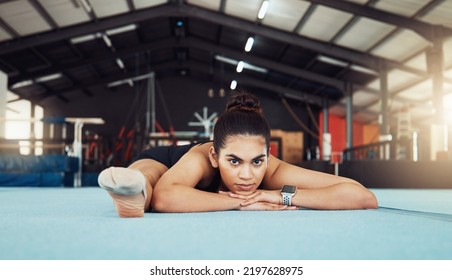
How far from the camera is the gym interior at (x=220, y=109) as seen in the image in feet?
4.14

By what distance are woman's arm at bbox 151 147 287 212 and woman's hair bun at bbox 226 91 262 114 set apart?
244 millimetres

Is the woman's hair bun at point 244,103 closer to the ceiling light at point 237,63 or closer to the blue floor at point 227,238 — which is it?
the blue floor at point 227,238

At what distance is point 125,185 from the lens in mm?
1475

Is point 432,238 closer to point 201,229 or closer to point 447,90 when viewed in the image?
point 201,229

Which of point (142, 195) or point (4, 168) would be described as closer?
→ point (142, 195)

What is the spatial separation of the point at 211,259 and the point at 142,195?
0.74m

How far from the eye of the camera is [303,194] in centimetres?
196

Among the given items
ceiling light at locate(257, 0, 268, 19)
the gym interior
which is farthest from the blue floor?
ceiling light at locate(257, 0, 268, 19)

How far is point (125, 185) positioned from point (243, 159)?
47 centimetres

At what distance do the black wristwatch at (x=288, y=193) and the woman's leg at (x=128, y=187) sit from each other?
55 centimetres

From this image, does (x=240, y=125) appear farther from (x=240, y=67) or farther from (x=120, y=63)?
(x=120, y=63)

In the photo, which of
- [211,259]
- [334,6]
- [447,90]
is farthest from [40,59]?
[211,259]

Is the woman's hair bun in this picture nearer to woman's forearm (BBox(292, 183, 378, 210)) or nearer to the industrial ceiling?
woman's forearm (BBox(292, 183, 378, 210))

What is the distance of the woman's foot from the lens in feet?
4.80
